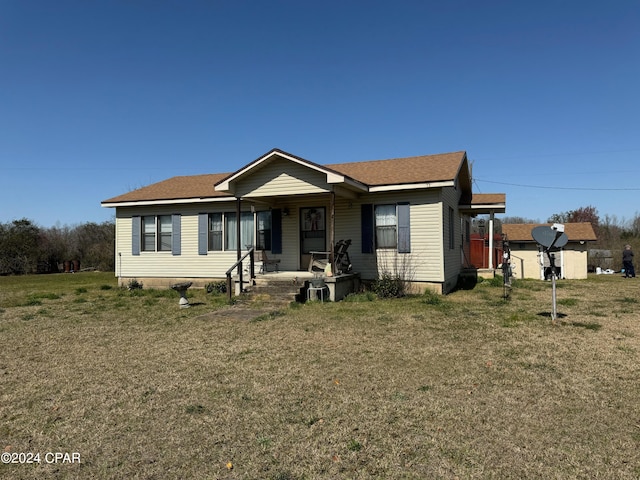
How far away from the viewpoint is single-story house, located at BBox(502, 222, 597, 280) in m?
18.3

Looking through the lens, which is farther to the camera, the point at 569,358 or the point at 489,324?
the point at 489,324

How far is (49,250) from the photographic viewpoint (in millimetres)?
29844

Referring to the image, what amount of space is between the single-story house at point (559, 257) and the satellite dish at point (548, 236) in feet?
32.9

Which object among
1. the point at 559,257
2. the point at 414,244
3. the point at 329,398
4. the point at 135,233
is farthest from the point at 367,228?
the point at 559,257

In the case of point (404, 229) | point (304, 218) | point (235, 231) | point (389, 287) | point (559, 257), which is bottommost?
point (389, 287)

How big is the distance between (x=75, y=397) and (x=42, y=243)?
100 feet

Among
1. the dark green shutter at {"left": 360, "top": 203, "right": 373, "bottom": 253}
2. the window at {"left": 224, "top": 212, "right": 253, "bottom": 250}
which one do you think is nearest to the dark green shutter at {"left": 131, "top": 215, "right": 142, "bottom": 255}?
the window at {"left": 224, "top": 212, "right": 253, "bottom": 250}

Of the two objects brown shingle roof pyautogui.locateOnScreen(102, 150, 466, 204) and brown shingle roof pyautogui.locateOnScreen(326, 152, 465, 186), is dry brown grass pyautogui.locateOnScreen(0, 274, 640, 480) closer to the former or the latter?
brown shingle roof pyautogui.locateOnScreen(326, 152, 465, 186)

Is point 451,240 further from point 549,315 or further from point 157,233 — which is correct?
point 157,233

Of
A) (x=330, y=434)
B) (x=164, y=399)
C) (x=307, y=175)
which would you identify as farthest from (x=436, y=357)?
(x=307, y=175)

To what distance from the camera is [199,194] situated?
14859 mm

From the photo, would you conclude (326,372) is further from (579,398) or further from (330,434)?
(579,398)

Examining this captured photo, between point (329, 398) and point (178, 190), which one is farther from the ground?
point (178, 190)

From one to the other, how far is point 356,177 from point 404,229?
2.46 metres
